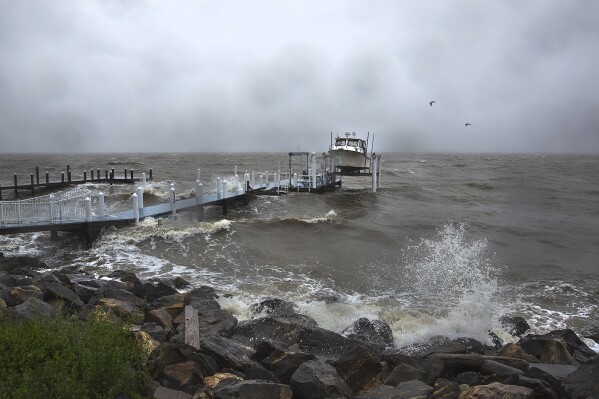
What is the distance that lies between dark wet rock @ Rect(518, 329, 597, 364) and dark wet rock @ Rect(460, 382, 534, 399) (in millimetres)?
3218

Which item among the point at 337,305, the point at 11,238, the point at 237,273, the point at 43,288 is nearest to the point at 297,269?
the point at 237,273

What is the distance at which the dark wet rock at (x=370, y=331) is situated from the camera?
9.20m

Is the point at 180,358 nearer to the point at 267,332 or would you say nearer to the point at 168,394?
the point at 168,394

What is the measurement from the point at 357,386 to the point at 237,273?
340 inches

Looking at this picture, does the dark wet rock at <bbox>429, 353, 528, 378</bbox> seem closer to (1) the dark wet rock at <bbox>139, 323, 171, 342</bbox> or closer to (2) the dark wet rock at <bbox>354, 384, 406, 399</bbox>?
(2) the dark wet rock at <bbox>354, 384, 406, 399</bbox>

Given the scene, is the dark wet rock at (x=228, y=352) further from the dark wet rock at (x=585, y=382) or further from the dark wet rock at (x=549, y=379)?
the dark wet rock at (x=585, y=382)

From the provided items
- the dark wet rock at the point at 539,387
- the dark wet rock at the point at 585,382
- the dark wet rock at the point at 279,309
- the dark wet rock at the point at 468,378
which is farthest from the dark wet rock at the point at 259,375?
the dark wet rock at the point at 585,382

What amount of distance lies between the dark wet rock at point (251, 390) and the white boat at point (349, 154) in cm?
3545

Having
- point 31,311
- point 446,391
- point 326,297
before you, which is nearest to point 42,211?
point 31,311

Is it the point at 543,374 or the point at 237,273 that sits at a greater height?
the point at 543,374

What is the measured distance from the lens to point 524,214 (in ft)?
96.6

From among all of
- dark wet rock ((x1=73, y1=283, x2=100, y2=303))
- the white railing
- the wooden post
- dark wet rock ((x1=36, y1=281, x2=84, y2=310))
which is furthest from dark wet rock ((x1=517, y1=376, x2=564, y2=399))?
the white railing

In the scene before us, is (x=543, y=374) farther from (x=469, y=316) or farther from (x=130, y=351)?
(x=130, y=351)

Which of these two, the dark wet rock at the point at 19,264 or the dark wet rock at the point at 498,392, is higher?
the dark wet rock at the point at 498,392
